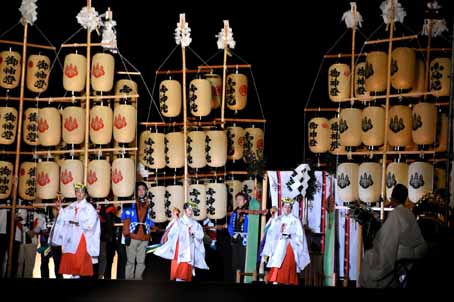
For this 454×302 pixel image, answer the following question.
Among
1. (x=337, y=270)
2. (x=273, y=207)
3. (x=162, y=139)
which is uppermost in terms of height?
(x=162, y=139)

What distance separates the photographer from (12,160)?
1778 centimetres

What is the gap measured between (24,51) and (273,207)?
4975 millimetres

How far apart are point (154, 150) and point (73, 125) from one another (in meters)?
1.55

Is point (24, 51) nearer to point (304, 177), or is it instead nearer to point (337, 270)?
point (304, 177)

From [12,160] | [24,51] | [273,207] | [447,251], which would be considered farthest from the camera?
[12,160]

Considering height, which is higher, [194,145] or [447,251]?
[194,145]

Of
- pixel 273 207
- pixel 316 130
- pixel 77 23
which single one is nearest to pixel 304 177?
pixel 273 207

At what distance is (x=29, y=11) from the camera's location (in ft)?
54.7

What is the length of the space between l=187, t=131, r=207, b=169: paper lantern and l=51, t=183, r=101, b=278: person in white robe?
103 inches

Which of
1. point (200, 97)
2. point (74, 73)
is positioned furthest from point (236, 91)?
point (74, 73)

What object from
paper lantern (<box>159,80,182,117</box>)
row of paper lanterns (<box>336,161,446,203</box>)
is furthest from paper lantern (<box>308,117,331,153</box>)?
paper lantern (<box>159,80,182,117</box>)

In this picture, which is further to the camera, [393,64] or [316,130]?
[316,130]

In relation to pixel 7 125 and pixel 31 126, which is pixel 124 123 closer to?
pixel 31 126

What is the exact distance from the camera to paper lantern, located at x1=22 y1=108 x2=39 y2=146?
16844mm
